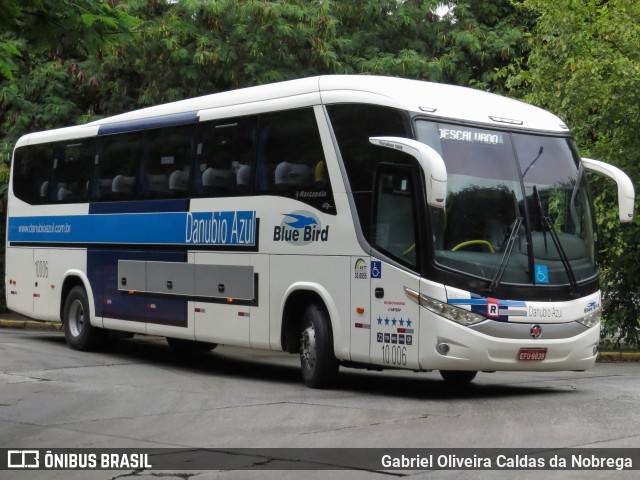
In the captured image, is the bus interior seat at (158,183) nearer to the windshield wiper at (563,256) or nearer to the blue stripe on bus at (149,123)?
the blue stripe on bus at (149,123)

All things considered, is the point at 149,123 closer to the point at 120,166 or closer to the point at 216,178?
the point at 120,166

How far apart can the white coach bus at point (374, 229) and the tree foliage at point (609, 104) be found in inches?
240

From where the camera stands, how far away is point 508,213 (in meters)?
13.2

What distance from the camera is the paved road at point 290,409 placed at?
9992mm

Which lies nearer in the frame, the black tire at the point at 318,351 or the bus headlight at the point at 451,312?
the bus headlight at the point at 451,312

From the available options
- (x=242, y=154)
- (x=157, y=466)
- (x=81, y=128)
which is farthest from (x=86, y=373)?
(x=157, y=466)

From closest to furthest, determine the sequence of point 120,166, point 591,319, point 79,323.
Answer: point 591,319, point 120,166, point 79,323

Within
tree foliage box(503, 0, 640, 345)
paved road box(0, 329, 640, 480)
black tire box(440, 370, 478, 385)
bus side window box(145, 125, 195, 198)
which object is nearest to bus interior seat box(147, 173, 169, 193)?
bus side window box(145, 125, 195, 198)

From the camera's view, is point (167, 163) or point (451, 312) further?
point (167, 163)

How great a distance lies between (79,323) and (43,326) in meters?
7.06

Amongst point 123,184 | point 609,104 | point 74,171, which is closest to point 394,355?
point 123,184

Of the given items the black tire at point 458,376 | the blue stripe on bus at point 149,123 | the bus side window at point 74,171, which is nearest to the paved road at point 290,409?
the black tire at point 458,376

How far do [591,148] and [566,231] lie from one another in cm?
837

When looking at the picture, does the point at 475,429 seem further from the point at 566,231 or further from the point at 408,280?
the point at 566,231
